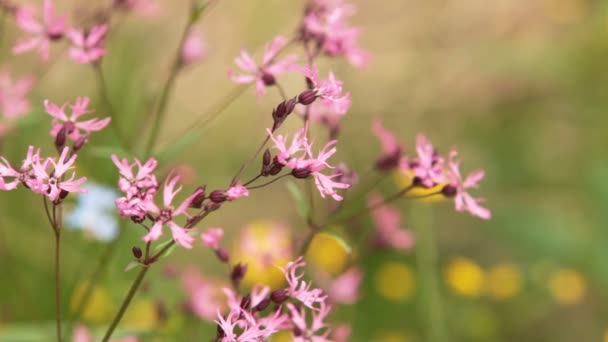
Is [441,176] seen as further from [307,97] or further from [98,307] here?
[98,307]

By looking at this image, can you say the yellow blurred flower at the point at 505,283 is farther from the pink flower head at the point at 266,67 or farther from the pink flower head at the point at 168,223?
the pink flower head at the point at 168,223

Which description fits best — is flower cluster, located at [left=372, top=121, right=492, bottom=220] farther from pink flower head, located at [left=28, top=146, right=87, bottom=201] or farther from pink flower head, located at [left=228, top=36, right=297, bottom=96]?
pink flower head, located at [left=28, top=146, right=87, bottom=201]

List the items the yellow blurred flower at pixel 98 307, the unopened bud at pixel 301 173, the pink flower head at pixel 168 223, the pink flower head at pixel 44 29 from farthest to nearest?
the yellow blurred flower at pixel 98 307
the pink flower head at pixel 44 29
the unopened bud at pixel 301 173
the pink flower head at pixel 168 223

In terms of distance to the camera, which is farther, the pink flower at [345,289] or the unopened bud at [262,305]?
the pink flower at [345,289]

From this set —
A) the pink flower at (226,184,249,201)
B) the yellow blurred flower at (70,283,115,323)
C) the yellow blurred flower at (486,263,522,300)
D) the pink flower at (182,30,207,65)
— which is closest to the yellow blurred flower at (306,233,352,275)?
the yellow blurred flower at (486,263,522,300)

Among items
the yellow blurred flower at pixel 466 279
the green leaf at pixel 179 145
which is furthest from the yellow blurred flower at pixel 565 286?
the green leaf at pixel 179 145

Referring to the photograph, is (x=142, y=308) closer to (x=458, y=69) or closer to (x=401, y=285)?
(x=401, y=285)

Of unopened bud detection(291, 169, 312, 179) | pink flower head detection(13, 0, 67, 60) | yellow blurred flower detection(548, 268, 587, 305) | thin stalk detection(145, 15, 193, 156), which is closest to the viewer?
unopened bud detection(291, 169, 312, 179)

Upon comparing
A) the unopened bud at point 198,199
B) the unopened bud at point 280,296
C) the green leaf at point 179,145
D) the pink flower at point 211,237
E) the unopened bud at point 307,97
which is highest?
the green leaf at point 179,145

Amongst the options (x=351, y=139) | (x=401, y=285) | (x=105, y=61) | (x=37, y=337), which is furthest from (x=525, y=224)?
(x=37, y=337)
